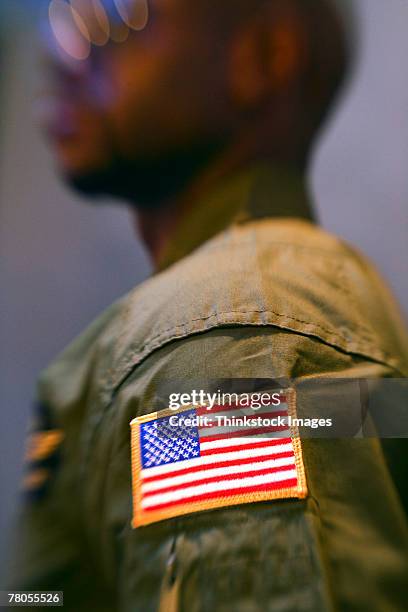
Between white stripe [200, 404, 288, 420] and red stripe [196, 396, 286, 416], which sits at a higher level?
red stripe [196, 396, 286, 416]

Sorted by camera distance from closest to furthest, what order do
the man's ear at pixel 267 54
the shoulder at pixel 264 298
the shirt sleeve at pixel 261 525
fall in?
the shirt sleeve at pixel 261 525 < the shoulder at pixel 264 298 < the man's ear at pixel 267 54

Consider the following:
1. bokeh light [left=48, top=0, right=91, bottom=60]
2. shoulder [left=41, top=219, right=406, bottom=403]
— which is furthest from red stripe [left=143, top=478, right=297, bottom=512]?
bokeh light [left=48, top=0, right=91, bottom=60]

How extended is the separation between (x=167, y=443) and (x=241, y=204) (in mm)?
Result: 386

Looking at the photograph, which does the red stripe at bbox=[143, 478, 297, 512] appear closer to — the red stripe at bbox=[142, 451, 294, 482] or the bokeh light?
the red stripe at bbox=[142, 451, 294, 482]

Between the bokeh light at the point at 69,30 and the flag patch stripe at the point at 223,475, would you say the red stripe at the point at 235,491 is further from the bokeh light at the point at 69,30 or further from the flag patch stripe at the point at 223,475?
the bokeh light at the point at 69,30

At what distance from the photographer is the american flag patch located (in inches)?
17.4

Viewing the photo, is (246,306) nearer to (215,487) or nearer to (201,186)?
(215,487)

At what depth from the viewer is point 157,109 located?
0.83 m

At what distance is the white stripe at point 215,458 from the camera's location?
0.47 m

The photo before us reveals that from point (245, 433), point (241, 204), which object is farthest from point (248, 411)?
point (241, 204)

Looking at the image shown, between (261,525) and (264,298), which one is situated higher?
(264,298)

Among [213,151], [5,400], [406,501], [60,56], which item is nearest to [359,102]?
[213,151]

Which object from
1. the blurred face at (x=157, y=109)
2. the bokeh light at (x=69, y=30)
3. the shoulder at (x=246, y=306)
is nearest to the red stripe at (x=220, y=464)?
the shoulder at (x=246, y=306)

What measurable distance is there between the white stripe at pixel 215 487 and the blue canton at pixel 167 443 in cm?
3
